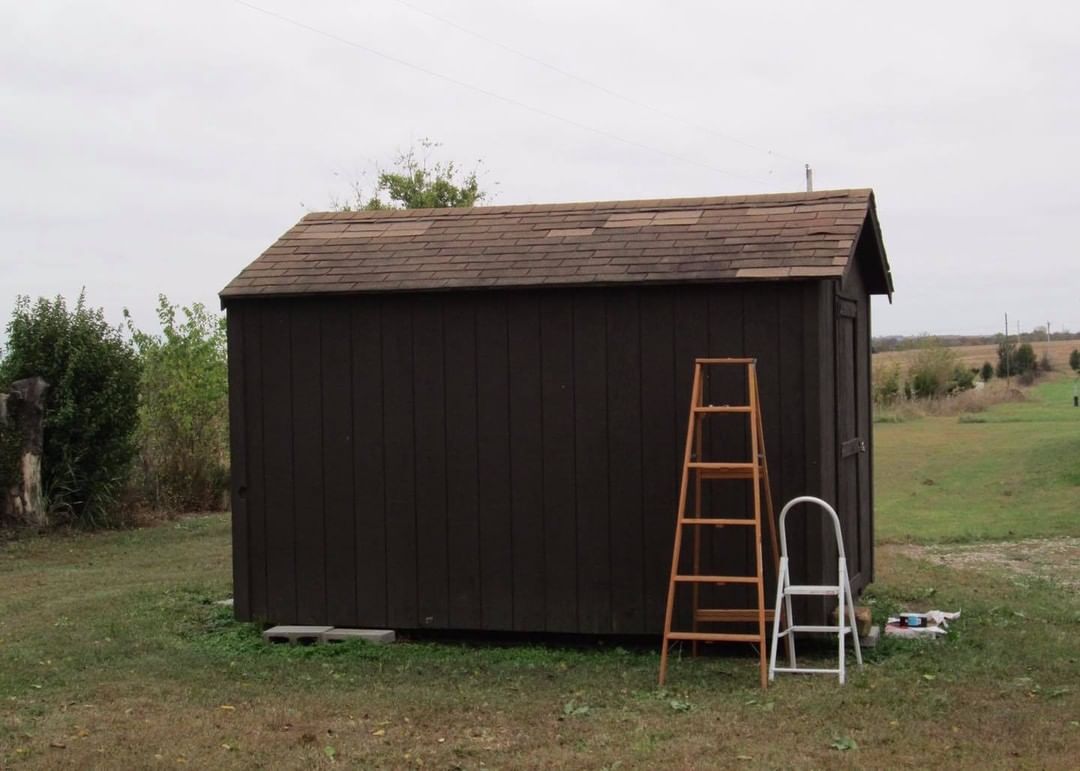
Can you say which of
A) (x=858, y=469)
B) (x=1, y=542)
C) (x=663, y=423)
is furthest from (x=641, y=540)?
(x=1, y=542)

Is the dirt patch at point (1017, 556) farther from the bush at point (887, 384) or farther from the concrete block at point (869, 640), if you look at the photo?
the bush at point (887, 384)

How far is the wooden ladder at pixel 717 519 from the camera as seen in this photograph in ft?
23.7

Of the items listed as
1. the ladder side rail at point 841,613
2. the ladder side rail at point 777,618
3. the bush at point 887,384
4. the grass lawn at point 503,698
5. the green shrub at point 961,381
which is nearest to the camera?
the grass lawn at point 503,698

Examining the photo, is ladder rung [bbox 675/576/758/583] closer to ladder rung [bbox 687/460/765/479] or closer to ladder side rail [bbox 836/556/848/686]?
ladder side rail [bbox 836/556/848/686]

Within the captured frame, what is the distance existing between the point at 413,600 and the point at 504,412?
139cm

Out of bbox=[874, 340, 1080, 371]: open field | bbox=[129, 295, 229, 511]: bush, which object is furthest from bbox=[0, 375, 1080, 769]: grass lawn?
bbox=[874, 340, 1080, 371]: open field

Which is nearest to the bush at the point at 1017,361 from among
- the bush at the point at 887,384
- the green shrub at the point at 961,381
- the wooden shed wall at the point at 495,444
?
the green shrub at the point at 961,381

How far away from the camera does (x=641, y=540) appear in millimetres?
8117

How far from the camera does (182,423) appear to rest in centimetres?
1853

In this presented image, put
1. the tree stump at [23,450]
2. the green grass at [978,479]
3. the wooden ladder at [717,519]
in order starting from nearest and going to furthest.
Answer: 1. the wooden ladder at [717,519]
2. the tree stump at [23,450]
3. the green grass at [978,479]

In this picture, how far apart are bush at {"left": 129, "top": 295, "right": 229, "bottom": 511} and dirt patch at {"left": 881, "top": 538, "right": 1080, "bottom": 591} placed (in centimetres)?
973

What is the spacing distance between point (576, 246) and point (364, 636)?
288 cm

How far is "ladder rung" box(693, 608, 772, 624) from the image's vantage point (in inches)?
305

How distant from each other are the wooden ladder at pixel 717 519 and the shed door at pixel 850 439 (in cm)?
77
